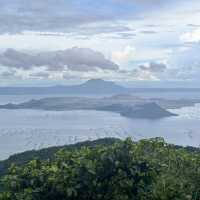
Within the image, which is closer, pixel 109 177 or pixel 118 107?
pixel 109 177

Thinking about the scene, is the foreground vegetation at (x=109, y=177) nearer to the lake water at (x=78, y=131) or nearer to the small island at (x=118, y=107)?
the lake water at (x=78, y=131)

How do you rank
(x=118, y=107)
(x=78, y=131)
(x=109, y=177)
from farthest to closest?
1. (x=118, y=107)
2. (x=78, y=131)
3. (x=109, y=177)

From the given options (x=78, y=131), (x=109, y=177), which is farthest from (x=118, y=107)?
(x=109, y=177)

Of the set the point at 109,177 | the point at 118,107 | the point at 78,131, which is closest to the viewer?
the point at 109,177

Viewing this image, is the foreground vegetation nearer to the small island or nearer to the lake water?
the lake water

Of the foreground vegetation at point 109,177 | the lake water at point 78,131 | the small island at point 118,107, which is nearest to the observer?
the foreground vegetation at point 109,177

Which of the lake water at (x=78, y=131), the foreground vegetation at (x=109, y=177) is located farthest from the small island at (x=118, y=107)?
the foreground vegetation at (x=109, y=177)

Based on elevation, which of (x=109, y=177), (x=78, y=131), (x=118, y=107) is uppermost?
(x=109, y=177)

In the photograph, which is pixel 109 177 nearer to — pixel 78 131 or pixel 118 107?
pixel 78 131

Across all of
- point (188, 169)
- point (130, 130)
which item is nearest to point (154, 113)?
point (130, 130)

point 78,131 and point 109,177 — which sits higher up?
point 109,177
